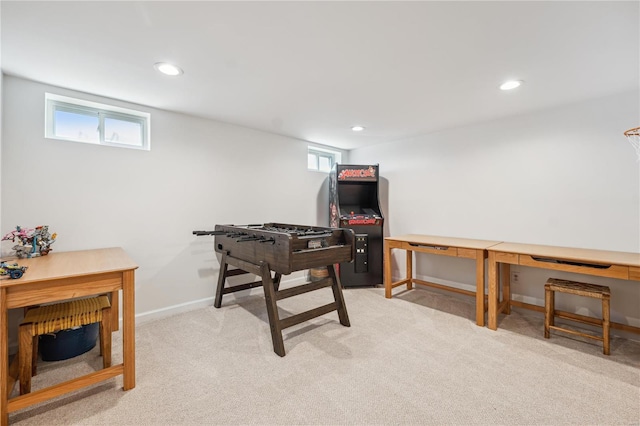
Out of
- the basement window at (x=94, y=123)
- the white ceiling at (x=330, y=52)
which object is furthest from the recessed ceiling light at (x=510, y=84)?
the basement window at (x=94, y=123)

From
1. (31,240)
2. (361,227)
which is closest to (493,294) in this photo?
(361,227)

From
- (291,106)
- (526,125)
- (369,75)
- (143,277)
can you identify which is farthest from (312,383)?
(526,125)

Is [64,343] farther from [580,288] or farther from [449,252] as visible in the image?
[580,288]

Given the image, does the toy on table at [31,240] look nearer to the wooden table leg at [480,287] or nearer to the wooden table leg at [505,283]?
the wooden table leg at [480,287]

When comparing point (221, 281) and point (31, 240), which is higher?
point (31, 240)

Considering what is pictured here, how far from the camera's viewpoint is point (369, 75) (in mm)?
2184

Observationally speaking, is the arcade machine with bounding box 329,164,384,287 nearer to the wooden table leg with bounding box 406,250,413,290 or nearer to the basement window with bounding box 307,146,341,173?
the wooden table leg with bounding box 406,250,413,290

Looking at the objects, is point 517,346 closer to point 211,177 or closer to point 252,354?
point 252,354

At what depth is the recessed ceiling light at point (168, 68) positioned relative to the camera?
6.61ft

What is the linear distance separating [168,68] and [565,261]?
11.6ft

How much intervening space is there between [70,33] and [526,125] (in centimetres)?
405

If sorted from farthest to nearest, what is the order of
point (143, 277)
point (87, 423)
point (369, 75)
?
1. point (143, 277)
2. point (369, 75)
3. point (87, 423)

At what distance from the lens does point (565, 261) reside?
7.54 ft

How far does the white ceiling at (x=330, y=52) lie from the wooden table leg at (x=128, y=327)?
4.94 feet
